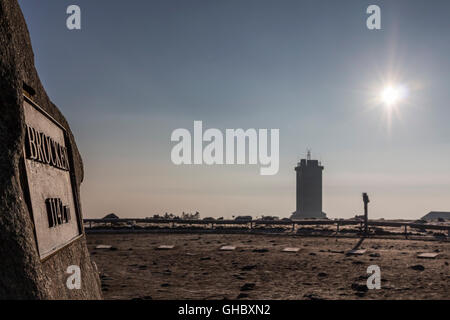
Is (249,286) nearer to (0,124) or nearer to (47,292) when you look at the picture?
(47,292)

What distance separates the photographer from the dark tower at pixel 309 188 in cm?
14500

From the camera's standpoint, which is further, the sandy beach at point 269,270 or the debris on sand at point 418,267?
the debris on sand at point 418,267

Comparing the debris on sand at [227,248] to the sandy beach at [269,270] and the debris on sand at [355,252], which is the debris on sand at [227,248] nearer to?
the sandy beach at [269,270]

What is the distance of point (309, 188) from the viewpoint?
146125 mm

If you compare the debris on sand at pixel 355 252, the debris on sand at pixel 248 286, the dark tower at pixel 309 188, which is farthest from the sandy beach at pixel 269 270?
the dark tower at pixel 309 188

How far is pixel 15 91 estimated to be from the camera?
4395mm

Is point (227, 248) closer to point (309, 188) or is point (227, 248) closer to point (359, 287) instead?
point (359, 287)

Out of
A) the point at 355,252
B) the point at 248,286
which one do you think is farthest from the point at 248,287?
the point at 355,252

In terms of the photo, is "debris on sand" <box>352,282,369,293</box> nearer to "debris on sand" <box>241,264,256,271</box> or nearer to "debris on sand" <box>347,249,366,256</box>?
"debris on sand" <box>241,264,256,271</box>

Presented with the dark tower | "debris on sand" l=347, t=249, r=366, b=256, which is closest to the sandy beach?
"debris on sand" l=347, t=249, r=366, b=256

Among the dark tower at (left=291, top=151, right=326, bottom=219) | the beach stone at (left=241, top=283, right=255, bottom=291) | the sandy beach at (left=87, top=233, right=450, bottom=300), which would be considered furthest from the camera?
the dark tower at (left=291, top=151, right=326, bottom=219)

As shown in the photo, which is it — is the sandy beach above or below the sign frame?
below

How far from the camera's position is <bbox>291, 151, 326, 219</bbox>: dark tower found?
145 meters
